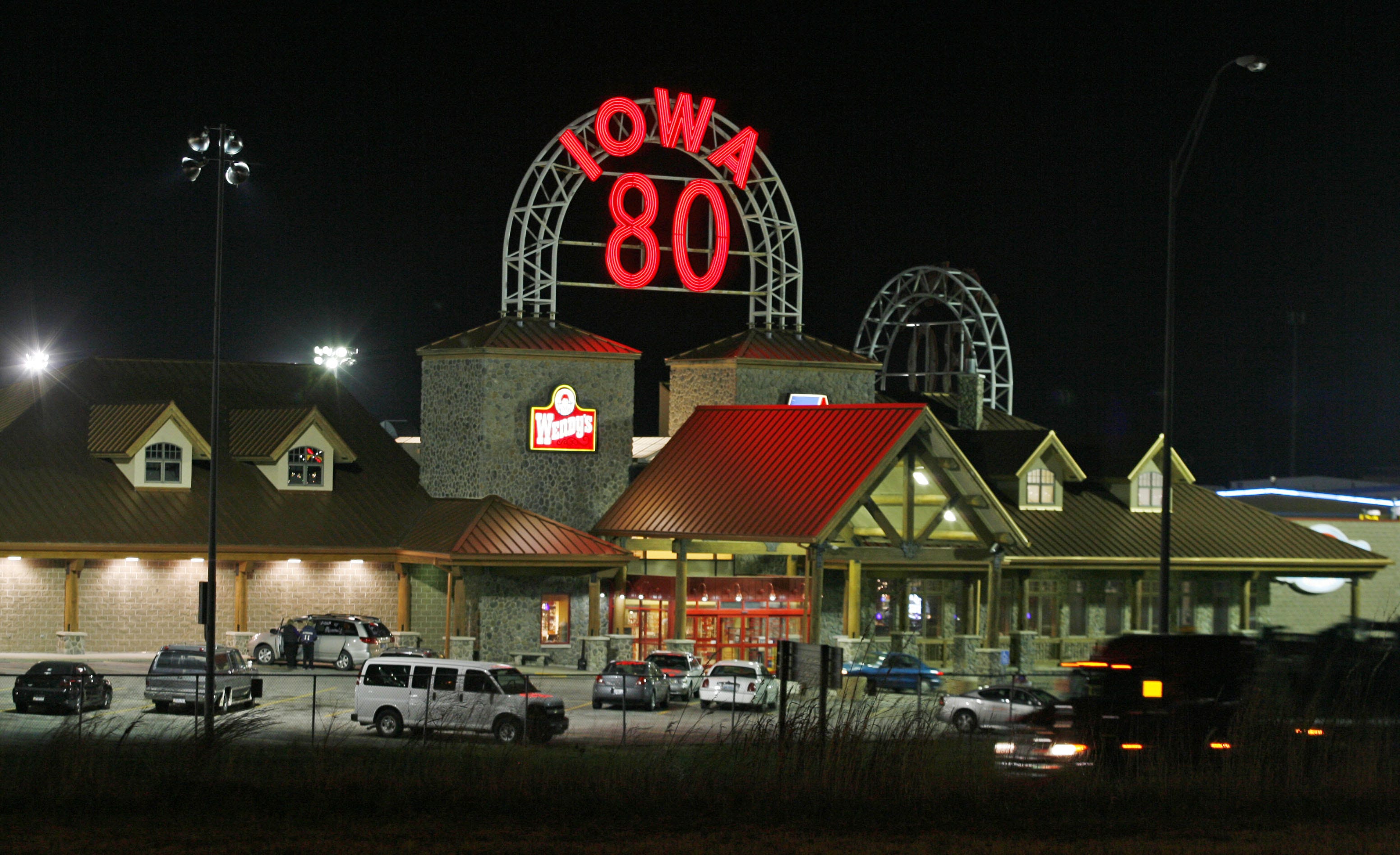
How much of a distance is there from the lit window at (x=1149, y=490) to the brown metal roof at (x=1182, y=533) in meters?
0.44

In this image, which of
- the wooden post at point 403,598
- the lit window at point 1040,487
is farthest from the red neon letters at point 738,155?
the wooden post at point 403,598

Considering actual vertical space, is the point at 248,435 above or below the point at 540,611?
above

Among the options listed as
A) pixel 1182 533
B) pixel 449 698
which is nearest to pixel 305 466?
pixel 449 698

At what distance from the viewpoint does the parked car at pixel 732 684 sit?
37219 mm

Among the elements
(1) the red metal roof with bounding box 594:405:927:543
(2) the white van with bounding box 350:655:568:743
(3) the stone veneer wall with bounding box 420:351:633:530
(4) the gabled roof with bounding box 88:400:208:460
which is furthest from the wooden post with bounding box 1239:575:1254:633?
(4) the gabled roof with bounding box 88:400:208:460

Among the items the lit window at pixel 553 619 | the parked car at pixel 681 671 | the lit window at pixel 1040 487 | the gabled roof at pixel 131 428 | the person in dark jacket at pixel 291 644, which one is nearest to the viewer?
the parked car at pixel 681 671

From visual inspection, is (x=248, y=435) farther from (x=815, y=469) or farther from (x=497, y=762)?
(x=497, y=762)

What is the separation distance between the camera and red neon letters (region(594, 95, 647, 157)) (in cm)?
4844

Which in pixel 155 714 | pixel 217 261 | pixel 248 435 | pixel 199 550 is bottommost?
pixel 155 714

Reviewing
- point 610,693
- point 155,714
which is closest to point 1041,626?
point 610,693

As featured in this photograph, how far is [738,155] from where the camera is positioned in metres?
50.3

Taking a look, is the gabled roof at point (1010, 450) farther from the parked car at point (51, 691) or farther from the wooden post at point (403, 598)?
the parked car at point (51, 691)

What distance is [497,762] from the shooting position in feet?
72.1

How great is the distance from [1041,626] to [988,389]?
65.9 ft
